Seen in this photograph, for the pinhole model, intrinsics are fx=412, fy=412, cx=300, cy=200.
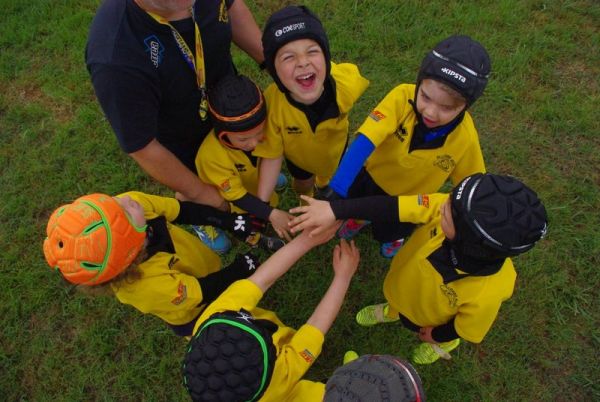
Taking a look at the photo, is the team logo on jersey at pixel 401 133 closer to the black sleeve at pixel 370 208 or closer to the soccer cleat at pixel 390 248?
the black sleeve at pixel 370 208

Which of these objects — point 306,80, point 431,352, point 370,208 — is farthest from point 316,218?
point 431,352

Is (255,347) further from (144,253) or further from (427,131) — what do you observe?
(427,131)

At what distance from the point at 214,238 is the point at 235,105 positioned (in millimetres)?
1583

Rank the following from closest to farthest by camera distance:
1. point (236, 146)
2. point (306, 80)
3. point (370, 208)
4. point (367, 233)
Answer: point (370, 208)
point (306, 80)
point (236, 146)
point (367, 233)

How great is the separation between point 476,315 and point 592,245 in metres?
2.35

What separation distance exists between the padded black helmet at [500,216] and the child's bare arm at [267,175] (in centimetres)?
153

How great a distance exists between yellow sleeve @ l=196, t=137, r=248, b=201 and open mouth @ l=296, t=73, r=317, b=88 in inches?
28.9

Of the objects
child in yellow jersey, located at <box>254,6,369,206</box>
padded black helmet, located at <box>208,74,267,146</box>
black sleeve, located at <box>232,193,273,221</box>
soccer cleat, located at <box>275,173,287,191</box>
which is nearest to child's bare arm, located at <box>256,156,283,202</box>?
child in yellow jersey, located at <box>254,6,369,206</box>

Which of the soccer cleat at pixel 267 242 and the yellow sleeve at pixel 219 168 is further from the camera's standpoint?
the soccer cleat at pixel 267 242

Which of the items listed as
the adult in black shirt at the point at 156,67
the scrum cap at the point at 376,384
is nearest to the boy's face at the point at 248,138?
the adult in black shirt at the point at 156,67

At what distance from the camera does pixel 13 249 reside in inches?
157

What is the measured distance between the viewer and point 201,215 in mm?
3023

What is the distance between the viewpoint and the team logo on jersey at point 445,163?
101 inches

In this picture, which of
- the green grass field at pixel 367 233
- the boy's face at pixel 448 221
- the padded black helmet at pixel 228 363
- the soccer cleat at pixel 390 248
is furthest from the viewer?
the soccer cleat at pixel 390 248
